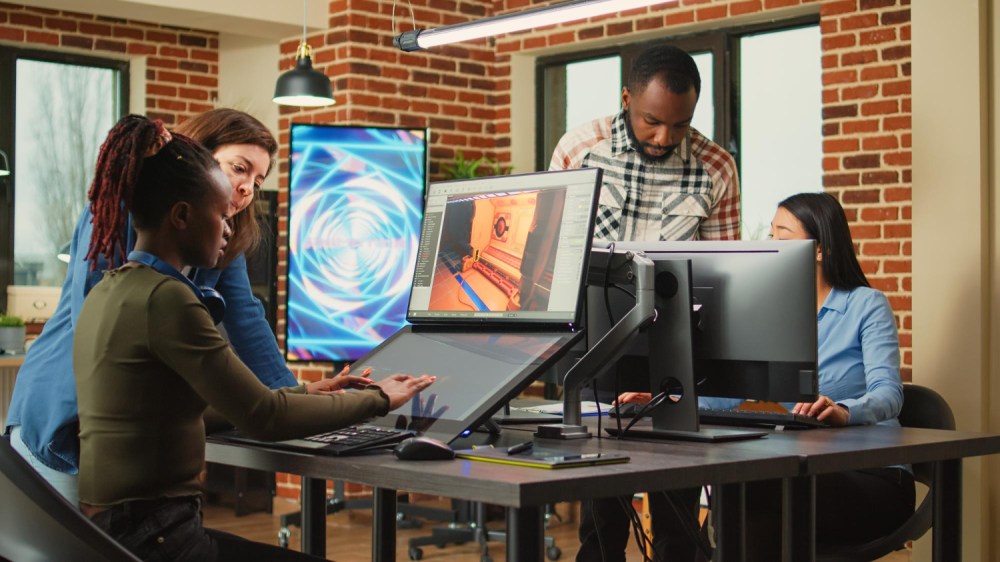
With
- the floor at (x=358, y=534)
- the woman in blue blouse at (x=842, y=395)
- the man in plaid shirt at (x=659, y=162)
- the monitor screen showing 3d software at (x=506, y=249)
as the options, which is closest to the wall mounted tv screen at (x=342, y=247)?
the floor at (x=358, y=534)

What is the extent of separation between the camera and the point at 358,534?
5.35 meters

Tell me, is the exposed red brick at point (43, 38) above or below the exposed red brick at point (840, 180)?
above

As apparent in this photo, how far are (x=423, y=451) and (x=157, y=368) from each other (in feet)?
1.36

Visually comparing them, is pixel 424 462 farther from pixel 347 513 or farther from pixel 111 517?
pixel 347 513

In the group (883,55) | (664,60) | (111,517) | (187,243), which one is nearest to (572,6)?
(664,60)

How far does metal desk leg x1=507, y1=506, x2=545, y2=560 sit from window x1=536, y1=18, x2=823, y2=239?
13.0 feet

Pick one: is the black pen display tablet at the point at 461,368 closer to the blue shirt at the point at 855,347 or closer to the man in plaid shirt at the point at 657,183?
the blue shirt at the point at 855,347

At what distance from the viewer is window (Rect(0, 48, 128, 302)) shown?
6.33 meters

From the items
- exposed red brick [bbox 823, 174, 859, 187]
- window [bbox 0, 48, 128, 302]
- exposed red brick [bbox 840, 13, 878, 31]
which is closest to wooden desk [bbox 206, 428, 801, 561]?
exposed red brick [bbox 823, 174, 859, 187]

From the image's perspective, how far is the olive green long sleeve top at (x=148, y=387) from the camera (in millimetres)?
1760

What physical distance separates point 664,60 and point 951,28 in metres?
1.52

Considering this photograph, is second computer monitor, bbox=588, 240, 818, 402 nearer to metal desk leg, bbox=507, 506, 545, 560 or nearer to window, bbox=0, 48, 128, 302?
metal desk leg, bbox=507, 506, 545, 560

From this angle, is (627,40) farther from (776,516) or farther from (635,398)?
(776,516)

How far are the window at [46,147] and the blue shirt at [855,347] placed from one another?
4.49 m
